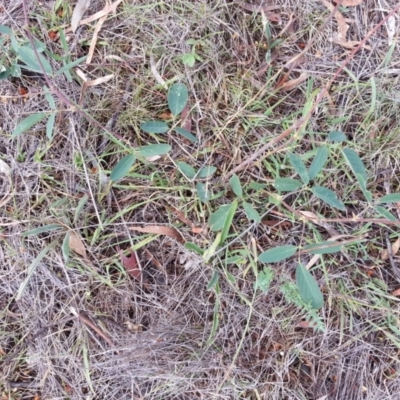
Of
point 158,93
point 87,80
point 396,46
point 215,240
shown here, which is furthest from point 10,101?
point 396,46

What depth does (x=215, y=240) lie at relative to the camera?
1.35 metres

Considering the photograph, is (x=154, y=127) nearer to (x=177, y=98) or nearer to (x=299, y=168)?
(x=177, y=98)

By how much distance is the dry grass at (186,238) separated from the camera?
1412 millimetres

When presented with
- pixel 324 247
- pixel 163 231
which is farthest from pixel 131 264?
pixel 324 247

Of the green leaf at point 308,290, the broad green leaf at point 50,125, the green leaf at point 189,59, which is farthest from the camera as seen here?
the green leaf at point 189,59

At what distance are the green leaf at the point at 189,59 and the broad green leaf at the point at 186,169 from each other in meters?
0.32

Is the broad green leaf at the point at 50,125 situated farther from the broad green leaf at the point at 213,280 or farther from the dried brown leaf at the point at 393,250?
the dried brown leaf at the point at 393,250

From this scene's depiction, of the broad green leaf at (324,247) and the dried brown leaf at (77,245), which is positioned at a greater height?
the broad green leaf at (324,247)

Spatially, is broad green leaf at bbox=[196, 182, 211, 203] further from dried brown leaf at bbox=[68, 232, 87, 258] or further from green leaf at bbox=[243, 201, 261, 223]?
dried brown leaf at bbox=[68, 232, 87, 258]

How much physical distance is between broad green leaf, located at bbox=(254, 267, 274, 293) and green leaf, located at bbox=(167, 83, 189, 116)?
56cm

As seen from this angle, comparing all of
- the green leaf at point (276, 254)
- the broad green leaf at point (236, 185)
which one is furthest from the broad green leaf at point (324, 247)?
the broad green leaf at point (236, 185)

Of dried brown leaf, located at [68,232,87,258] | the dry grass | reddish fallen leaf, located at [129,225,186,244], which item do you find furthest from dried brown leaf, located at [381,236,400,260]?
dried brown leaf, located at [68,232,87,258]

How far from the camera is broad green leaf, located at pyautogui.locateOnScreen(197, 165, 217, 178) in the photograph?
4.46ft

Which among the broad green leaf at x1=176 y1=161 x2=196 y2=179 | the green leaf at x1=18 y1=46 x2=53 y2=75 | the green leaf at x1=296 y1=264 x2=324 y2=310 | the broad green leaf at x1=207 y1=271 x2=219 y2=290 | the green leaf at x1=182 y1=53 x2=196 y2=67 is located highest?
the green leaf at x1=18 y1=46 x2=53 y2=75
